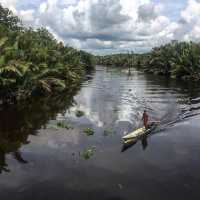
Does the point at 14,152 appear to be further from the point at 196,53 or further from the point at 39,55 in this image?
the point at 196,53

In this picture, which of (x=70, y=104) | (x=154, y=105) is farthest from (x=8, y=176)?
(x=154, y=105)

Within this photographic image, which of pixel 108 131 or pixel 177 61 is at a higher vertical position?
pixel 177 61

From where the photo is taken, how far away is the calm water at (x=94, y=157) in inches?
703

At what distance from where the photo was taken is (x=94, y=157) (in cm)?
2302

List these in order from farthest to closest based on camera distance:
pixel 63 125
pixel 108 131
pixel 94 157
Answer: pixel 63 125
pixel 108 131
pixel 94 157

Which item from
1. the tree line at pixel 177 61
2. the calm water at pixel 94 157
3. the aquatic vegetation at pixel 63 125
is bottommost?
the calm water at pixel 94 157

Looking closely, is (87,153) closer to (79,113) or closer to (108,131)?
(108,131)

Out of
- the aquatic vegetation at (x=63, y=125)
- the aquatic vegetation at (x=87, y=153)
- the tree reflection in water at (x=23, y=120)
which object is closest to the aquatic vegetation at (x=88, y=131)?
the aquatic vegetation at (x=63, y=125)

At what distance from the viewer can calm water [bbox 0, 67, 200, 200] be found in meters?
17.8

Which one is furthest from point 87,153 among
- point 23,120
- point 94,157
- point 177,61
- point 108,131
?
point 177,61

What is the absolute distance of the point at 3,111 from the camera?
119 feet

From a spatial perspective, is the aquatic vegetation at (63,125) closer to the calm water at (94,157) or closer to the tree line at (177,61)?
the calm water at (94,157)

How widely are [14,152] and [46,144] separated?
2.92 m

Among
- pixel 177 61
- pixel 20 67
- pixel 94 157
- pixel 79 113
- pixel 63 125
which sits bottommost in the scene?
pixel 94 157
